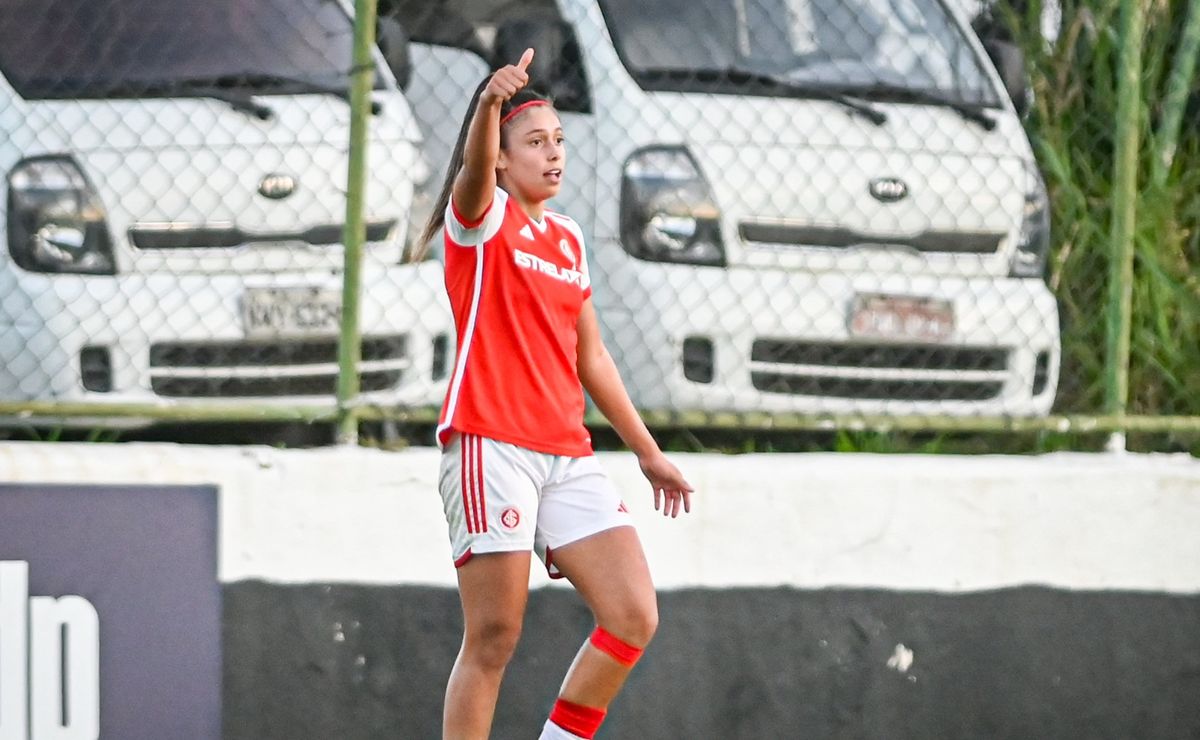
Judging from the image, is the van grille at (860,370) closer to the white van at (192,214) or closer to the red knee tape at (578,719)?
the white van at (192,214)

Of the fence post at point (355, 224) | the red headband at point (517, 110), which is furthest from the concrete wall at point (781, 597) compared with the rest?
the red headband at point (517, 110)

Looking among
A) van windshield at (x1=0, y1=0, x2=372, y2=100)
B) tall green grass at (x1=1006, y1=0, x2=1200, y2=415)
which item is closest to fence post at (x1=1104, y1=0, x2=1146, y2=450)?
tall green grass at (x1=1006, y1=0, x2=1200, y2=415)

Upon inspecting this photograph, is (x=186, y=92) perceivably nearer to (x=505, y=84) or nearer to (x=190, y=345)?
(x=190, y=345)

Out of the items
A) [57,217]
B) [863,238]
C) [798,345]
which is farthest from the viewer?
[863,238]

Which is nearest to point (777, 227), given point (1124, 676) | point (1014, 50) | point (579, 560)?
point (1014, 50)

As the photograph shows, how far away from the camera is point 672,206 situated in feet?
17.4

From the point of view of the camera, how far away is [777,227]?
540cm

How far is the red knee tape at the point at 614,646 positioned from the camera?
3.56 m

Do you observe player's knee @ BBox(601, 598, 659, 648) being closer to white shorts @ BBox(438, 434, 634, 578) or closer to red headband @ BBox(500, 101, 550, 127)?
white shorts @ BBox(438, 434, 634, 578)

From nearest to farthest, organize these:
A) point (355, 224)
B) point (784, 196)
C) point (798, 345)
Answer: point (355, 224) → point (798, 345) → point (784, 196)

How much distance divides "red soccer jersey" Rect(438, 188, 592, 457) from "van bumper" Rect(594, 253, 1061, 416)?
143cm

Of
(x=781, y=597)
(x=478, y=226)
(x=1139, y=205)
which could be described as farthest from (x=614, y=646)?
(x=1139, y=205)

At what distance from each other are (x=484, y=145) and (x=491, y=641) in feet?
3.24

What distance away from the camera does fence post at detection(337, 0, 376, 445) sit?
4.40 metres
